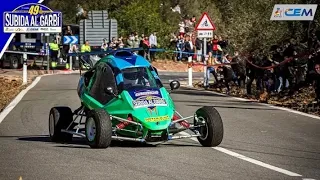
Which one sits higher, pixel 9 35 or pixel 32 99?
pixel 9 35

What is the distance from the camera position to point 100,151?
13336 millimetres

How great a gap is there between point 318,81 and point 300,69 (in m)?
4.65

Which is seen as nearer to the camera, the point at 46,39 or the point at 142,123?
the point at 142,123

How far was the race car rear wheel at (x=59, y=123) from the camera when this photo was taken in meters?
15.3

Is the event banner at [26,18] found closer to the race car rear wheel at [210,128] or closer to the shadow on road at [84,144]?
the shadow on road at [84,144]

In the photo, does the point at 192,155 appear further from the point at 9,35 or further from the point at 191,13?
the point at 191,13

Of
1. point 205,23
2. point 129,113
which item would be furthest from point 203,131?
point 205,23

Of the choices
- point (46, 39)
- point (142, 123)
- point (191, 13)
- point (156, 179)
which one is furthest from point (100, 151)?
point (191, 13)

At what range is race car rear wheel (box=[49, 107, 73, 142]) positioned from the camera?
15.3 metres

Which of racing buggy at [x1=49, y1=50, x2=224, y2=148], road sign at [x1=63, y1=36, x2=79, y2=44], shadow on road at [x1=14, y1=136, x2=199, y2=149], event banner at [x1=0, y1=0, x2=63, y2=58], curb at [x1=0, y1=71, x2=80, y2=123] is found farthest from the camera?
road sign at [x1=63, y1=36, x2=79, y2=44]

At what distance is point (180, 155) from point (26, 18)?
66.3 ft

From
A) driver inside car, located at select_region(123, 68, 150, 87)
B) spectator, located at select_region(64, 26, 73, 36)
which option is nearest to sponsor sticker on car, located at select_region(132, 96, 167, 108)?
driver inside car, located at select_region(123, 68, 150, 87)

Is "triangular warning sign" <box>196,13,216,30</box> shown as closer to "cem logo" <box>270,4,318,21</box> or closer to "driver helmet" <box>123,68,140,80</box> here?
"cem logo" <box>270,4,318,21</box>

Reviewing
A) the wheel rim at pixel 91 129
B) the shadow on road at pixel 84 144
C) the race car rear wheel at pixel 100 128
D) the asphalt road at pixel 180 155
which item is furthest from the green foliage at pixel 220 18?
the race car rear wheel at pixel 100 128
